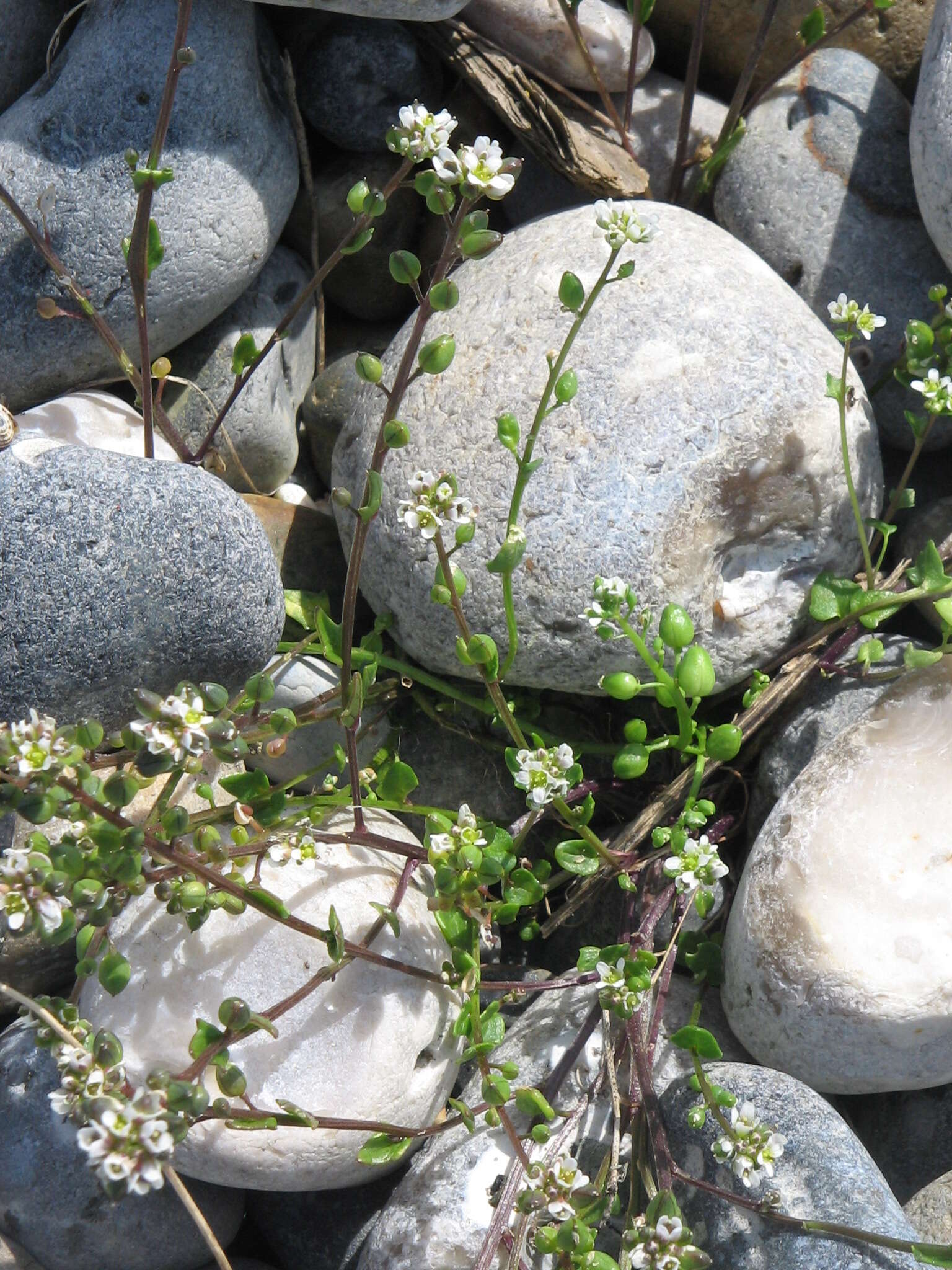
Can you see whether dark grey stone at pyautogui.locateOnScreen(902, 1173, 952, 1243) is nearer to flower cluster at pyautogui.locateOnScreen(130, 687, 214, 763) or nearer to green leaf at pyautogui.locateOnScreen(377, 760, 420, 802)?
green leaf at pyautogui.locateOnScreen(377, 760, 420, 802)

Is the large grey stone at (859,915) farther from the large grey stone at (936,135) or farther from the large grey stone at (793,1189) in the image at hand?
the large grey stone at (936,135)

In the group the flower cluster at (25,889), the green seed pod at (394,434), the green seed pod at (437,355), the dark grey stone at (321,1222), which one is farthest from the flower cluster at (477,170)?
the dark grey stone at (321,1222)

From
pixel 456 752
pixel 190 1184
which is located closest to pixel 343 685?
pixel 456 752

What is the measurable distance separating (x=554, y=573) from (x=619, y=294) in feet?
2.41

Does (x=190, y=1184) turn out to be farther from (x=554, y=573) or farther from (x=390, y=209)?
(x=390, y=209)

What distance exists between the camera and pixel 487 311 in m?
2.83

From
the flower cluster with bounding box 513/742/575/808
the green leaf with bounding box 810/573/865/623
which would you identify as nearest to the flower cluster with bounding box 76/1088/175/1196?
the flower cluster with bounding box 513/742/575/808

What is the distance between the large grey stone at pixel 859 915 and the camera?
2.39 metres

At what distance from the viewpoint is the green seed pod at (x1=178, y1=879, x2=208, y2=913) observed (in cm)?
199

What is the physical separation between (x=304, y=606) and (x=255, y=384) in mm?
640

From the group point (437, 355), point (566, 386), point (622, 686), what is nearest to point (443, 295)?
point (437, 355)

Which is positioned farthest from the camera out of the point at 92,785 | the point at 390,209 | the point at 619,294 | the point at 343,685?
the point at 390,209

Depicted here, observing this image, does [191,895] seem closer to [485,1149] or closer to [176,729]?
[176,729]

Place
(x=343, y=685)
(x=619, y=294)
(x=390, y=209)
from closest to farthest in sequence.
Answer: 1. (x=343, y=685)
2. (x=619, y=294)
3. (x=390, y=209)
